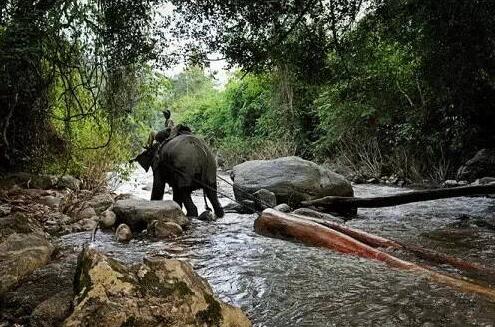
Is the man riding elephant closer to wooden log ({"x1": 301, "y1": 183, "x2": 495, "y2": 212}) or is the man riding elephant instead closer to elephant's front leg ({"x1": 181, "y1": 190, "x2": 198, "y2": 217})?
elephant's front leg ({"x1": 181, "y1": 190, "x2": 198, "y2": 217})

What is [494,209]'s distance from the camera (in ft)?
22.4

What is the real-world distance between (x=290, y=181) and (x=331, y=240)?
3.66m

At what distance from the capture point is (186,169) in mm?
6441

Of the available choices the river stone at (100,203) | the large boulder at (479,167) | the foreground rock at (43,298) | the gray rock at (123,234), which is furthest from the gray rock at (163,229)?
the large boulder at (479,167)

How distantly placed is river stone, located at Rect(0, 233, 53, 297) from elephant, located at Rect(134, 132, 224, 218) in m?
2.89

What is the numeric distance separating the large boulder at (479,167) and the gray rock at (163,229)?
7985 mm

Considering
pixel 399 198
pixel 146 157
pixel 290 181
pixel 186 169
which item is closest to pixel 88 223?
pixel 186 169

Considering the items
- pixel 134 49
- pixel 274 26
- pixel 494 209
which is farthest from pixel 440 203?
pixel 134 49

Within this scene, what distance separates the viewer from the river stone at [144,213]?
5227 millimetres

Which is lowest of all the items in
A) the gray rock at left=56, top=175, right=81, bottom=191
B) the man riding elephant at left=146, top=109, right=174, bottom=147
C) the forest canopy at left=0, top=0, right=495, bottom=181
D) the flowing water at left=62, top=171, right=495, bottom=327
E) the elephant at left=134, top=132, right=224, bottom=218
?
the flowing water at left=62, top=171, right=495, bottom=327

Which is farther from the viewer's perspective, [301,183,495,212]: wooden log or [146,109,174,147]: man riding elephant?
[146,109,174,147]: man riding elephant

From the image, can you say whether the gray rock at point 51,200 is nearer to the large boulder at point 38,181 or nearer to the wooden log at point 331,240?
the large boulder at point 38,181

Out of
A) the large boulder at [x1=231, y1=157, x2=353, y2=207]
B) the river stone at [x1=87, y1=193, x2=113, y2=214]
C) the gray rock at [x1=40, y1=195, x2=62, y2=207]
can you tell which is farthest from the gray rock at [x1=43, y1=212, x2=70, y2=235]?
the large boulder at [x1=231, y1=157, x2=353, y2=207]

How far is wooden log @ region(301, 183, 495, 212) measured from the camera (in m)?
6.06
